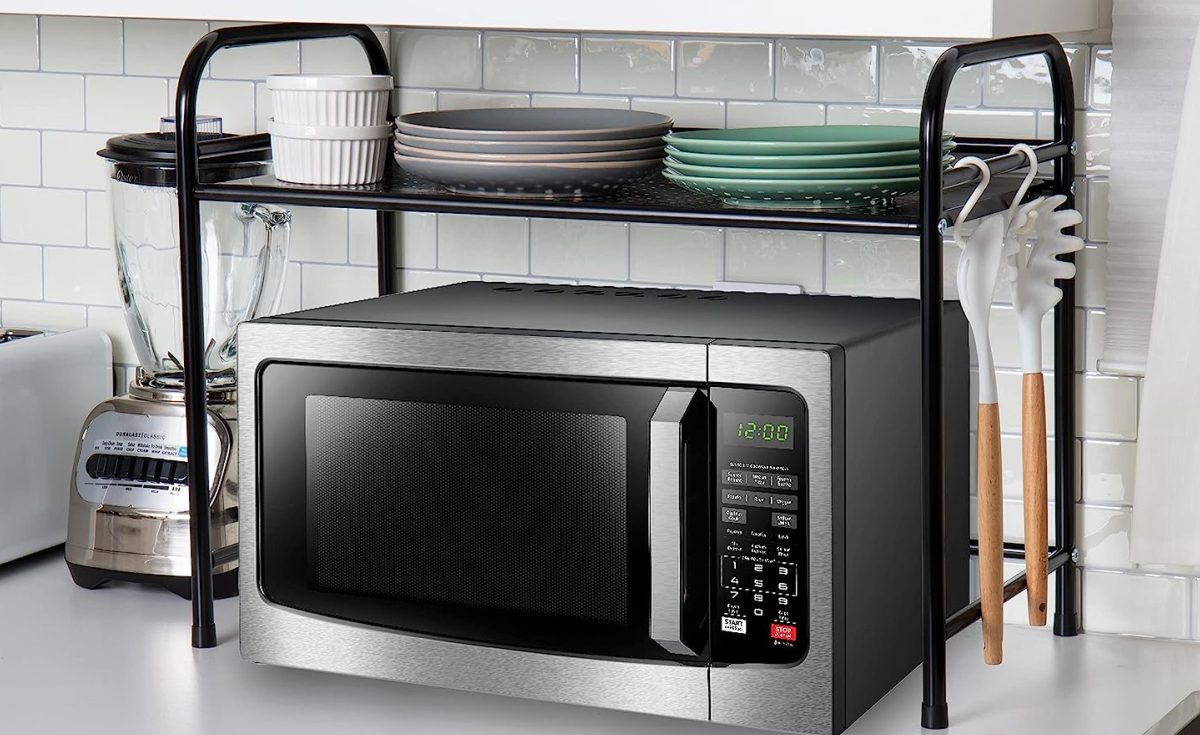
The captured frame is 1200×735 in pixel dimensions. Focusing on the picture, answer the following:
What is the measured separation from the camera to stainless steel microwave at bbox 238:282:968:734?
132 centimetres

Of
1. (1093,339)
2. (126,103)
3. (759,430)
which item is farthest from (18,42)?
(1093,339)

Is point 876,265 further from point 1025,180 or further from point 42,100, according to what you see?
point 42,100

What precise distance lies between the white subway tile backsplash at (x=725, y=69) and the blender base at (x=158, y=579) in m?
0.71

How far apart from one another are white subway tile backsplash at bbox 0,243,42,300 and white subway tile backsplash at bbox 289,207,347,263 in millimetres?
395

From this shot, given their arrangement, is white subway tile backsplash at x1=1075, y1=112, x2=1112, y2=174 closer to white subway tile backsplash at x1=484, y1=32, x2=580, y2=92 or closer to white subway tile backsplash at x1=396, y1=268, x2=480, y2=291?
white subway tile backsplash at x1=484, y1=32, x2=580, y2=92

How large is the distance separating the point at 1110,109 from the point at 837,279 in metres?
0.32

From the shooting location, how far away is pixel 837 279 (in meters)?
1.73

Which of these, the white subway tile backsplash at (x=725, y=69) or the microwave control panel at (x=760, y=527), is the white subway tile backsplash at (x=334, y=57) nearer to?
the white subway tile backsplash at (x=725, y=69)

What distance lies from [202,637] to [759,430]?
0.63 m

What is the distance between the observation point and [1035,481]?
1.46 metres

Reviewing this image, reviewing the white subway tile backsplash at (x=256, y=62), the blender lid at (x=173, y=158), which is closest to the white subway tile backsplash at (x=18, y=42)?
the white subway tile backsplash at (x=256, y=62)

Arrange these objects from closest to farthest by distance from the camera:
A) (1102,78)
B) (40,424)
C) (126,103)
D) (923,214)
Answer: (923,214)
(1102,78)
(40,424)
(126,103)

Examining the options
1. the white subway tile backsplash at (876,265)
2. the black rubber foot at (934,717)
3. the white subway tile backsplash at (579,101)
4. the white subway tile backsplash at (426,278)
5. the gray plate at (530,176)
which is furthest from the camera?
the white subway tile backsplash at (426,278)

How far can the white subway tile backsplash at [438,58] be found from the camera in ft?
6.09
